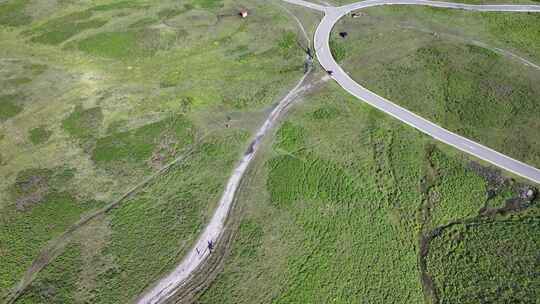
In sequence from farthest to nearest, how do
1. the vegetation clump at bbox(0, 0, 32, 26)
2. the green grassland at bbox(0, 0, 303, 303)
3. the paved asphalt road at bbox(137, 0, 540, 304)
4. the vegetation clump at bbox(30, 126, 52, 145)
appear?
the vegetation clump at bbox(0, 0, 32, 26), the vegetation clump at bbox(30, 126, 52, 145), the green grassland at bbox(0, 0, 303, 303), the paved asphalt road at bbox(137, 0, 540, 304)

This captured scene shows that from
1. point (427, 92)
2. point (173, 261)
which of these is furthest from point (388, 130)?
point (173, 261)

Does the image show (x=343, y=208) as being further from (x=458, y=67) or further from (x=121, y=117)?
(x=458, y=67)

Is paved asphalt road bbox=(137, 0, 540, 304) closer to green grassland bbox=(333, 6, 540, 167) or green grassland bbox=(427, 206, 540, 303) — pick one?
green grassland bbox=(333, 6, 540, 167)

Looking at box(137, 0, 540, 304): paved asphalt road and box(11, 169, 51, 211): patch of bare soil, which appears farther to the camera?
box(11, 169, 51, 211): patch of bare soil

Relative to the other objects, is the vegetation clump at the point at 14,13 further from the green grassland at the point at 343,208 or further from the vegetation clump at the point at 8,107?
the green grassland at the point at 343,208

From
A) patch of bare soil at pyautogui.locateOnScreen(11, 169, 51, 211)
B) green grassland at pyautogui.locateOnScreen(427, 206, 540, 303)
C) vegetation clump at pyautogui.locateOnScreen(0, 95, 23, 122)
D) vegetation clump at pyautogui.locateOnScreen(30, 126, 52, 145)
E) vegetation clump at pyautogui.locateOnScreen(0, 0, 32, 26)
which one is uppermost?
vegetation clump at pyautogui.locateOnScreen(0, 0, 32, 26)

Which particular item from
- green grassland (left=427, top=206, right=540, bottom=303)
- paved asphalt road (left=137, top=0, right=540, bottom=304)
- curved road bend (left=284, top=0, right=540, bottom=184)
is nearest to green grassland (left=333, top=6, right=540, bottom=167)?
curved road bend (left=284, top=0, right=540, bottom=184)
